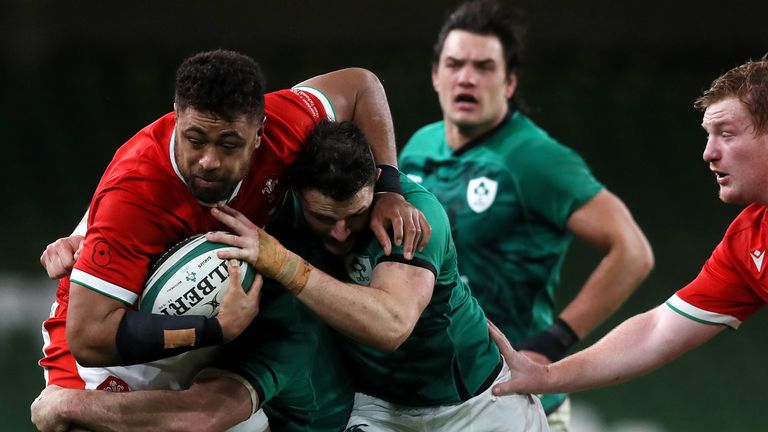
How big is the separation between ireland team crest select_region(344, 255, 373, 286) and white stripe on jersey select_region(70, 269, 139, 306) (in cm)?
78

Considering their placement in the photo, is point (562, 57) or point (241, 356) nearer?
point (241, 356)

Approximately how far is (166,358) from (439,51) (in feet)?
8.97

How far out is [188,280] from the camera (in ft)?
11.2

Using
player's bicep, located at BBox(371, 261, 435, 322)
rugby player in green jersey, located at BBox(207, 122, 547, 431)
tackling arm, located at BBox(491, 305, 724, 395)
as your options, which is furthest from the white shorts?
player's bicep, located at BBox(371, 261, 435, 322)

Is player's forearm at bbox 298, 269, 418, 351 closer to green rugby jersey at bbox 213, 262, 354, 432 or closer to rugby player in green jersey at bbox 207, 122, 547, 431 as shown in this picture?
rugby player in green jersey at bbox 207, 122, 547, 431

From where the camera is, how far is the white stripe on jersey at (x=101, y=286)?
3.35 m

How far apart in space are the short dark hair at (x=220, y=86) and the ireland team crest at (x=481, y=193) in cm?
199

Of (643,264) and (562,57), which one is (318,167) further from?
(562,57)

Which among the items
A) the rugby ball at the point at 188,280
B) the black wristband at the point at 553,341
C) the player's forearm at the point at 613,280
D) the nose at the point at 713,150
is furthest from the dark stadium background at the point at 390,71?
the rugby ball at the point at 188,280

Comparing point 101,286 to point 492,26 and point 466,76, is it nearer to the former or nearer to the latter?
point 466,76

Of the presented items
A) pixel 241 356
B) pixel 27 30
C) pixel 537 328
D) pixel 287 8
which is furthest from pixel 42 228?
pixel 241 356

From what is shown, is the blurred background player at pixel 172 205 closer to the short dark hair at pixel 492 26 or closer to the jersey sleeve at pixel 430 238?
the jersey sleeve at pixel 430 238

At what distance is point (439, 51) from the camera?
5930 millimetres

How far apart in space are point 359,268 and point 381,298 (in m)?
0.32
